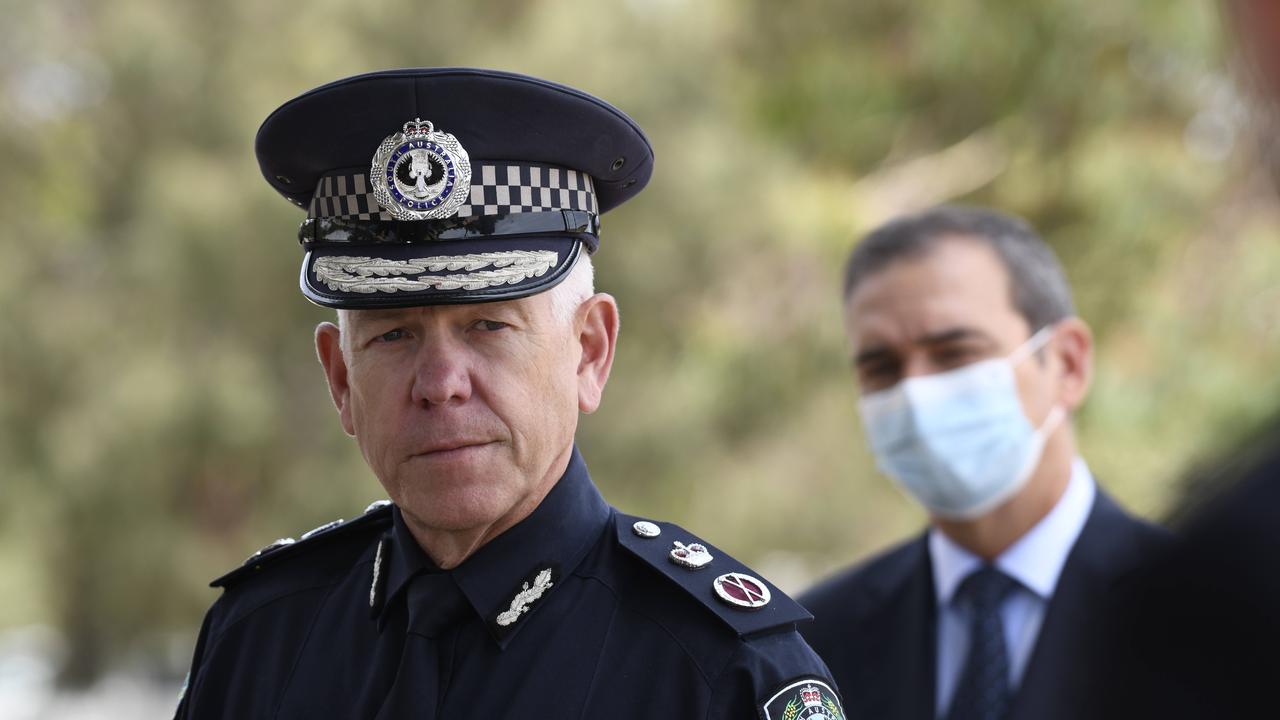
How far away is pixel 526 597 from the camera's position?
2.00 metres

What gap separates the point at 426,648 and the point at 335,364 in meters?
0.49

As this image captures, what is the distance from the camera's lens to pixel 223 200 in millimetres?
8781

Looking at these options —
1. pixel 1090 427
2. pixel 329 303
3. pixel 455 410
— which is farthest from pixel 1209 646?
pixel 1090 427

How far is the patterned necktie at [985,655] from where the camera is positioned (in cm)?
296

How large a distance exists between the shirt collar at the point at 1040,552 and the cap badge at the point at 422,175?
5.75 feet

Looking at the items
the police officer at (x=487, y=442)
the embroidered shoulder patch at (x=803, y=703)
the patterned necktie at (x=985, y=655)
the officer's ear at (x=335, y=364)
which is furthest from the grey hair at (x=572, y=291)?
the patterned necktie at (x=985, y=655)

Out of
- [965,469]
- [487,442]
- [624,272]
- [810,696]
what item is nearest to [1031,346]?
[965,469]

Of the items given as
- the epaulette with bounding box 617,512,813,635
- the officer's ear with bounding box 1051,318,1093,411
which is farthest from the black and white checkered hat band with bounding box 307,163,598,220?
the officer's ear with bounding box 1051,318,1093,411

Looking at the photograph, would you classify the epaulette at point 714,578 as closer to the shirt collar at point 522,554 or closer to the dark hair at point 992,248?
the shirt collar at point 522,554

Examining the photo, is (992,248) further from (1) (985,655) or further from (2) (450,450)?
(2) (450,450)

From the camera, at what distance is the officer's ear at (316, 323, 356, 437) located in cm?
213

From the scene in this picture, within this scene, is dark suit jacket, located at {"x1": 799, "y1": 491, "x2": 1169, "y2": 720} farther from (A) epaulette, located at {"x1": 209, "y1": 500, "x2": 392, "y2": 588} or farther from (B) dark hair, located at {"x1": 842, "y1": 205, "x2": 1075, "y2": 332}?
(A) epaulette, located at {"x1": 209, "y1": 500, "x2": 392, "y2": 588}

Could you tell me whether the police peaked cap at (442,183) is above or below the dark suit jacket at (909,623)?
above

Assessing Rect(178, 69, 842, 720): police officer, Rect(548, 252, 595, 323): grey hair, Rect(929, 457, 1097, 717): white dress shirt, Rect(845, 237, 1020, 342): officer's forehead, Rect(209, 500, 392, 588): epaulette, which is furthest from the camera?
Rect(845, 237, 1020, 342): officer's forehead
